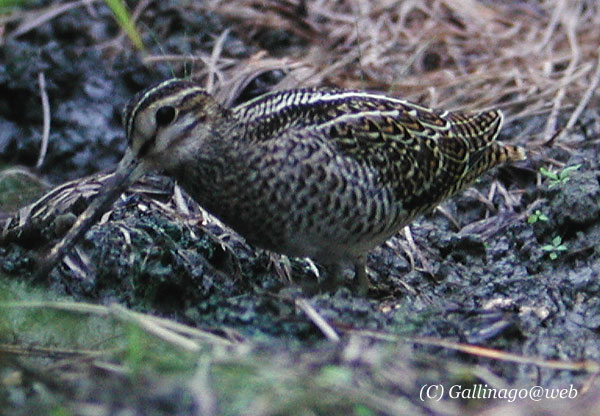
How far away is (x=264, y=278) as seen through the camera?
4.61 m

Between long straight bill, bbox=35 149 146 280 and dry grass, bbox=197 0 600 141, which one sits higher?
dry grass, bbox=197 0 600 141

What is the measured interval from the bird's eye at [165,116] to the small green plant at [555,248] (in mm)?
2155

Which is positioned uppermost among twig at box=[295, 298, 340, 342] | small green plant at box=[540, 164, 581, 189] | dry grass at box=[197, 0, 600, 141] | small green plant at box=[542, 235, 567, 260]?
dry grass at box=[197, 0, 600, 141]

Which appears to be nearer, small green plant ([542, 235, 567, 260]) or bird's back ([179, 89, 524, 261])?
bird's back ([179, 89, 524, 261])

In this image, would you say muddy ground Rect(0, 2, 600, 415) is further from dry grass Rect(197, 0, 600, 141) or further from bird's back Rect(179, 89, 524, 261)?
bird's back Rect(179, 89, 524, 261)

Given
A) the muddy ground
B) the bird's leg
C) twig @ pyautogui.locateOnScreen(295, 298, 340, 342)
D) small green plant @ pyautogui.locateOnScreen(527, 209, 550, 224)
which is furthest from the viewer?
small green plant @ pyautogui.locateOnScreen(527, 209, 550, 224)

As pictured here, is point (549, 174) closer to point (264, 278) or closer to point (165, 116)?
point (264, 278)

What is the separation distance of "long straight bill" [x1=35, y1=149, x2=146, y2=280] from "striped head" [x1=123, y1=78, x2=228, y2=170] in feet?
0.16

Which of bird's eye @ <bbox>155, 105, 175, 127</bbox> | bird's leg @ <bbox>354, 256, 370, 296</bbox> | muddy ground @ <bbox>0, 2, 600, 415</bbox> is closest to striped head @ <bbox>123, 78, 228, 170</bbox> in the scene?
bird's eye @ <bbox>155, 105, 175, 127</bbox>

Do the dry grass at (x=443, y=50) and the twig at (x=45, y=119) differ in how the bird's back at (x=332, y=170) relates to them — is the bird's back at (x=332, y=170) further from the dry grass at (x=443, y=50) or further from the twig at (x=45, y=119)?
the twig at (x=45, y=119)

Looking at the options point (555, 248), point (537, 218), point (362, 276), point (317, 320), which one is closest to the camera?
point (317, 320)

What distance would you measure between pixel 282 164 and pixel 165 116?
511 mm

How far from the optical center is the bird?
388 cm

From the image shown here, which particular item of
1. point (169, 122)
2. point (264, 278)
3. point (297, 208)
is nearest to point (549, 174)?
point (264, 278)
